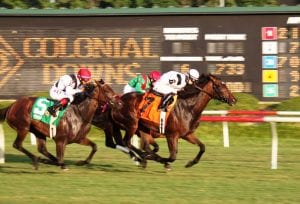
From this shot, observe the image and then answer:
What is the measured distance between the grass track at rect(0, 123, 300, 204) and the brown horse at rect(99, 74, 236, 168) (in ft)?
1.13

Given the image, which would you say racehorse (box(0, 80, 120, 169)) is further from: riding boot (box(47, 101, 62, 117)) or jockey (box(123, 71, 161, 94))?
jockey (box(123, 71, 161, 94))

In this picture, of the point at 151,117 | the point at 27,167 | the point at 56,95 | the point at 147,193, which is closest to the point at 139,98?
the point at 151,117

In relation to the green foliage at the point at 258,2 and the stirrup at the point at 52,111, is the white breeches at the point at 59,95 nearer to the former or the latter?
the stirrup at the point at 52,111

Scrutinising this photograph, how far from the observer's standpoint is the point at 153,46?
64.3 feet

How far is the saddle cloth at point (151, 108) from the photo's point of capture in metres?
11.6

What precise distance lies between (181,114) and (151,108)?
0.47 meters

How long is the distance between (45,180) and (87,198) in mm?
1690

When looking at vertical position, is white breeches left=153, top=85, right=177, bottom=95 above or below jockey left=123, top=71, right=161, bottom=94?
above

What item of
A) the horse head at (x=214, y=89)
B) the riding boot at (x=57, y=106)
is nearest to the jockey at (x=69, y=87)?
the riding boot at (x=57, y=106)

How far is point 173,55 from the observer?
63.9 feet

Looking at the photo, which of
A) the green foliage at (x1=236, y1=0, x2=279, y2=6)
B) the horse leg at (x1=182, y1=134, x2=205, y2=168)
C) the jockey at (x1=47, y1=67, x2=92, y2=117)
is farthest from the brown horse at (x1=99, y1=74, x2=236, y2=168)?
the green foliage at (x1=236, y1=0, x2=279, y2=6)

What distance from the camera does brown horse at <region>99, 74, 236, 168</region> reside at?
1152 centimetres

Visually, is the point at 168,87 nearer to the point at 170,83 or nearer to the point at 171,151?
the point at 170,83

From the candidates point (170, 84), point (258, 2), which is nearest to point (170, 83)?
point (170, 84)
